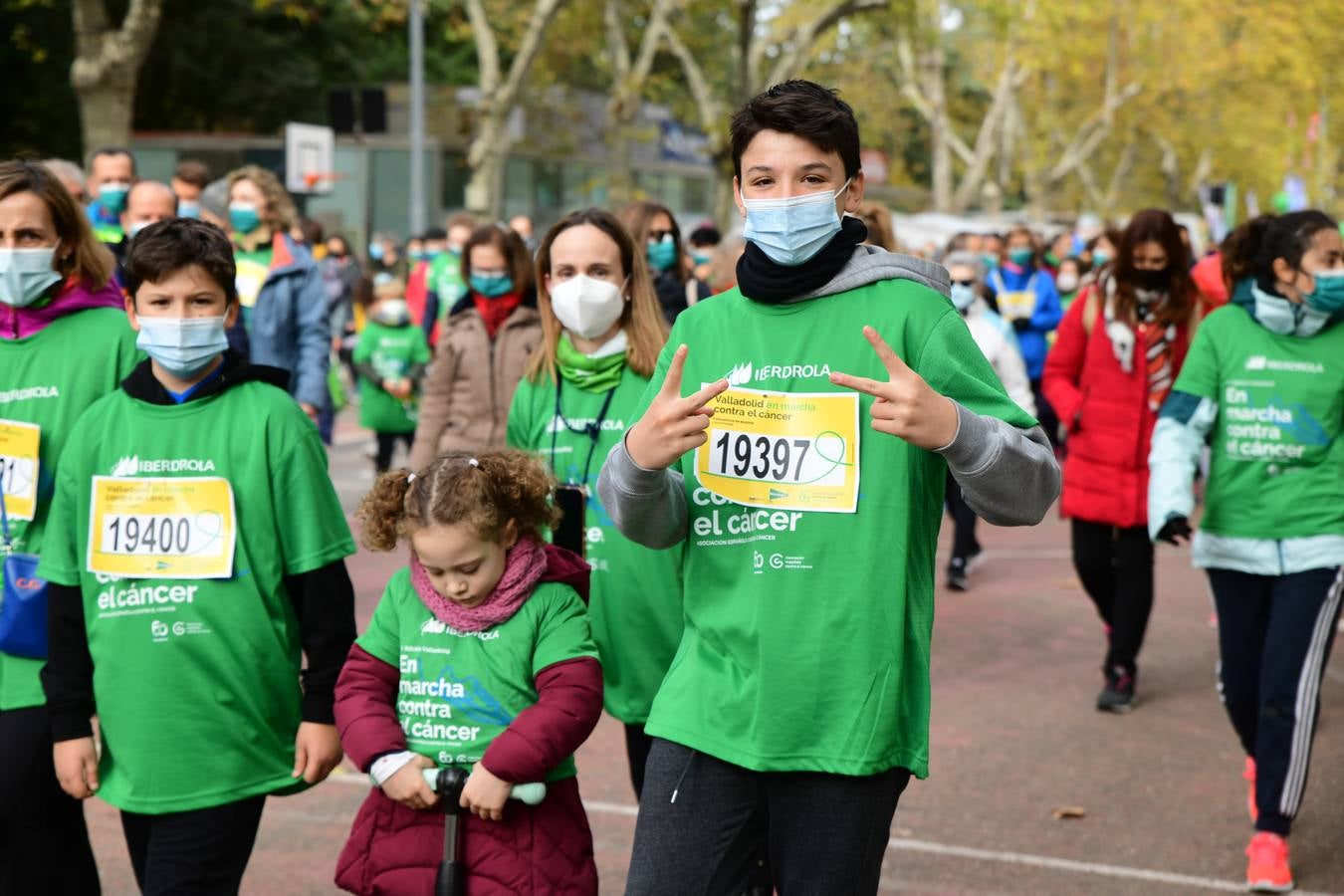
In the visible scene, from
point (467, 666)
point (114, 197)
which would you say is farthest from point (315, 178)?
point (467, 666)

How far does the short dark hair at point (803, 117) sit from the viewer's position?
A: 309cm

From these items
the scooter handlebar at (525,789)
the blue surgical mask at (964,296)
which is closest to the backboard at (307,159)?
the blue surgical mask at (964,296)

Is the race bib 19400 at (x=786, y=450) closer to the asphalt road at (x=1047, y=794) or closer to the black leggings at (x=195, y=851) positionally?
the black leggings at (x=195, y=851)

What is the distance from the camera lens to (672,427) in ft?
9.78

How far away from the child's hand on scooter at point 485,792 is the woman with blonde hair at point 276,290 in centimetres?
498

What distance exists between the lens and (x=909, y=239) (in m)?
29.1

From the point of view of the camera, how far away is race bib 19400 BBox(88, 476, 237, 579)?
12.4ft

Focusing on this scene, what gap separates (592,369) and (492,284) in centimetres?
228

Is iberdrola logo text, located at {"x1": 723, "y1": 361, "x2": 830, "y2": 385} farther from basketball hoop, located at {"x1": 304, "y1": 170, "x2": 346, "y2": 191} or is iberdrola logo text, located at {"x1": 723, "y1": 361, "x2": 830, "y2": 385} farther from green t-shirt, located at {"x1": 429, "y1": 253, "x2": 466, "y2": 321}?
basketball hoop, located at {"x1": 304, "y1": 170, "x2": 346, "y2": 191}

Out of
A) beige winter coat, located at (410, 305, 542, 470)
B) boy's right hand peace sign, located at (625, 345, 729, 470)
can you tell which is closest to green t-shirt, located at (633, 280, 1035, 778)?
boy's right hand peace sign, located at (625, 345, 729, 470)

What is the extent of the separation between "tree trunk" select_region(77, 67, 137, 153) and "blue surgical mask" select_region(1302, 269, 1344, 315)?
17.4 metres

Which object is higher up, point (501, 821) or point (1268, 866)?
point (501, 821)

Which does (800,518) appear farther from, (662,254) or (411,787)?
(662,254)

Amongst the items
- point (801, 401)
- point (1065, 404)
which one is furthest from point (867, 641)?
point (1065, 404)
